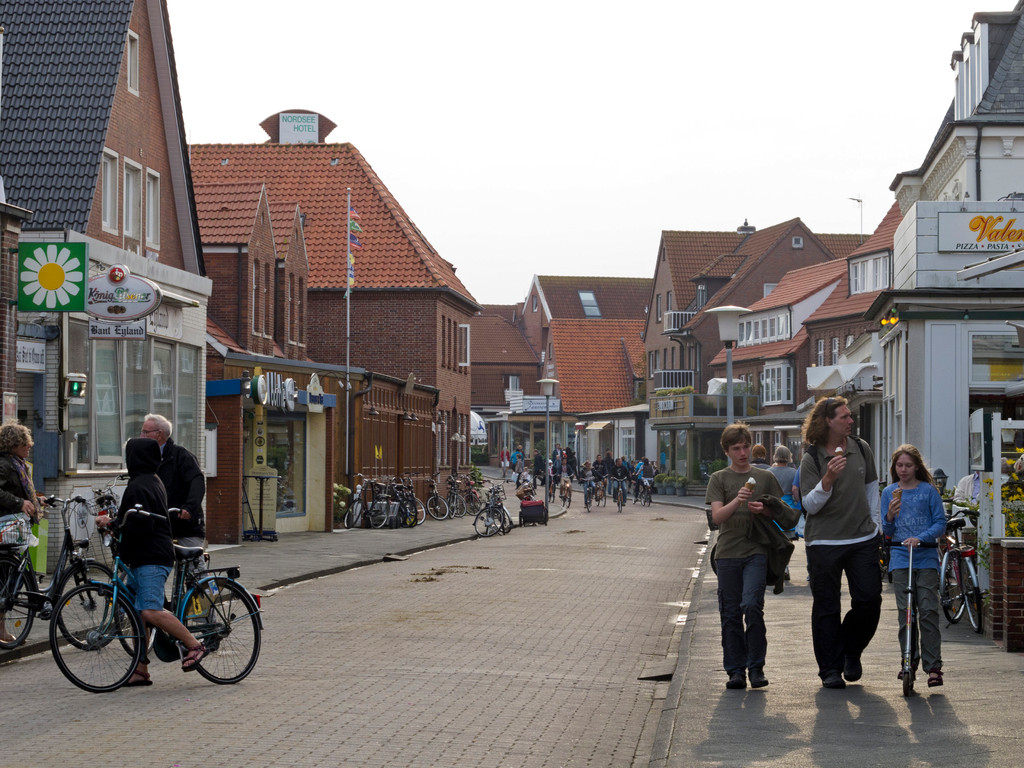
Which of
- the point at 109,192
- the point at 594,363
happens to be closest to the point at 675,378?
the point at 594,363

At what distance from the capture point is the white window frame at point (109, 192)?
23.2 meters

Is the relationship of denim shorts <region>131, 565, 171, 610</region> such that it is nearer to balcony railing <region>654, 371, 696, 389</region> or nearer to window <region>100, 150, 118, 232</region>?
window <region>100, 150, 118, 232</region>

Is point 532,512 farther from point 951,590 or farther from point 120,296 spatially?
point 951,590

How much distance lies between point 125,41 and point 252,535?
29.8ft

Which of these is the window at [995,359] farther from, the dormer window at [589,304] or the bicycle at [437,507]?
the dormer window at [589,304]

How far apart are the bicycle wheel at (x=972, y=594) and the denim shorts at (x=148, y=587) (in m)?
6.92

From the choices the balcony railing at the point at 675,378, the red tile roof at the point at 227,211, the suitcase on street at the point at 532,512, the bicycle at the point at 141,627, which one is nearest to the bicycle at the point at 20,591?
the bicycle at the point at 141,627

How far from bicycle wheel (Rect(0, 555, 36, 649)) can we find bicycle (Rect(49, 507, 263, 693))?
1.75 meters

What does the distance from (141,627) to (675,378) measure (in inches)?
2817

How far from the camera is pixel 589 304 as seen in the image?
109688 mm

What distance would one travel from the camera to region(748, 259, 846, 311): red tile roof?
68.6 metres

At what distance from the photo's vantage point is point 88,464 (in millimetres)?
21016

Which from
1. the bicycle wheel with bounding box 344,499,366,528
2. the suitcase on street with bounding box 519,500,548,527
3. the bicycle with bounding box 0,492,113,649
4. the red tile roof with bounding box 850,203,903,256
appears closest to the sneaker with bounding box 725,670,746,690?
the bicycle with bounding box 0,492,113,649

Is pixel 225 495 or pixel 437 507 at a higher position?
pixel 225 495
